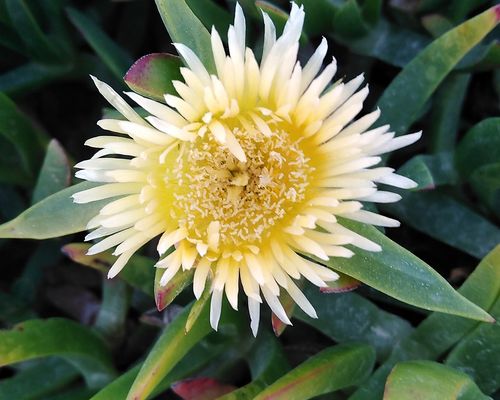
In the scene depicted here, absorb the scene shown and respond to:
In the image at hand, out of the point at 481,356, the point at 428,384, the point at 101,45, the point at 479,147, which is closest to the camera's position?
the point at 428,384

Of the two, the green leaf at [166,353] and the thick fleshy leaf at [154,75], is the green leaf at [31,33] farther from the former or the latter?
the green leaf at [166,353]

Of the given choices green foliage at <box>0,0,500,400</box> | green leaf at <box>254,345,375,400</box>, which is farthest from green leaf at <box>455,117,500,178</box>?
green leaf at <box>254,345,375,400</box>

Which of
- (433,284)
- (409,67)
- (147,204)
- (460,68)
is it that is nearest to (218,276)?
(147,204)

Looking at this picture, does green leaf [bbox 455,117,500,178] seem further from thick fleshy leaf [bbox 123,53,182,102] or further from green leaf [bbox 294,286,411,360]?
thick fleshy leaf [bbox 123,53,182,102]

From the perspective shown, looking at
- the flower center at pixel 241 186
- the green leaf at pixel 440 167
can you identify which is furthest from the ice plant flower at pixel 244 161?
the green leaf at pixel 440 167

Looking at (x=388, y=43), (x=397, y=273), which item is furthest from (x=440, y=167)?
(x=397, y=273)

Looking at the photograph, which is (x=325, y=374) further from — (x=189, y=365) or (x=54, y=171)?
(x=54, y=171)

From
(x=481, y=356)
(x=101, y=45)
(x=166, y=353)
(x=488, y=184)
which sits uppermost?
(x=101, y=45)

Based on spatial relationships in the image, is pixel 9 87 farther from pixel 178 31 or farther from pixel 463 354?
pixel 463 354
